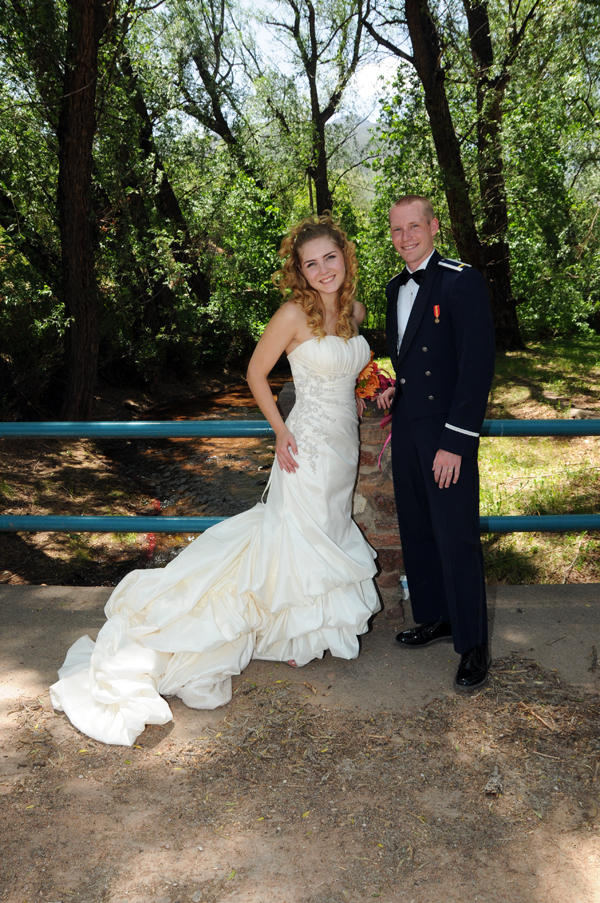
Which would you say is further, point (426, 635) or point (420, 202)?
point (426, 635)

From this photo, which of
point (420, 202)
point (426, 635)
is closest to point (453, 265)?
point (420, 202)

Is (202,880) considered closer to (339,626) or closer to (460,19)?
(339,626)

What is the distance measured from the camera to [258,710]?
2793 millimetres

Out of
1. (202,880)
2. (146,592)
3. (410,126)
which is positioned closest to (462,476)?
(146,592)

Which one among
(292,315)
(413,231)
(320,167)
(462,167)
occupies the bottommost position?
(292,315)

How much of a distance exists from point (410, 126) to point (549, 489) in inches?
338

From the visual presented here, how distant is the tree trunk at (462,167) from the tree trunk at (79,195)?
536 centimetres

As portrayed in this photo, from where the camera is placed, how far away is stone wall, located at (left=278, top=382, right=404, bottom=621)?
11.0ft

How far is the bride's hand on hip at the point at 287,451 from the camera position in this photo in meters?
3.11

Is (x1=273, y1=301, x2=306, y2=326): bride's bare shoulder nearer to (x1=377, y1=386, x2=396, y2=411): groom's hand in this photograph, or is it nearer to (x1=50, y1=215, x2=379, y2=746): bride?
(x1=50, y1=215, x2=379, y2=746): bride

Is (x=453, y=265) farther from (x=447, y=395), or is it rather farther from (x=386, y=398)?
(x=386, y=398)

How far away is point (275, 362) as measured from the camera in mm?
3068

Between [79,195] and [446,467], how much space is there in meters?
6.89

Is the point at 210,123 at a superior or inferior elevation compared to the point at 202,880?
superior
